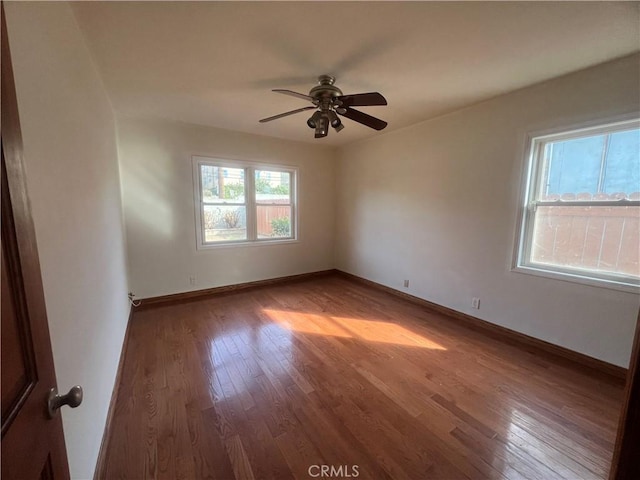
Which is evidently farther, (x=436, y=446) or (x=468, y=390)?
(x=468, y=390)

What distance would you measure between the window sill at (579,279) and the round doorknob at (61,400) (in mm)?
3261

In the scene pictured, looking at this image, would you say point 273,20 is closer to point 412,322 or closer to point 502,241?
point 502,241

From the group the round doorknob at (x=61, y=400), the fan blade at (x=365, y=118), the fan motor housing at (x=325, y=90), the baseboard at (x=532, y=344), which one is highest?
the fan motor housing at (x=325, y=90)

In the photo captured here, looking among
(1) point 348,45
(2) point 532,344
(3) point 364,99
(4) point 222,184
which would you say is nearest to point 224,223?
(4) point 222,184

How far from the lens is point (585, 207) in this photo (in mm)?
2258

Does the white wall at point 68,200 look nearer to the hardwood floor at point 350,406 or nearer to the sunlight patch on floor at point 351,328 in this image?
the hardwood floor at point 350,406

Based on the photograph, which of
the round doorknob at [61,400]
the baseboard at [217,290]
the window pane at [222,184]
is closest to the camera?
the round doorknob at [61,400]

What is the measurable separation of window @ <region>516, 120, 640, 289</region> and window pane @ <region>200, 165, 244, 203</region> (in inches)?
143

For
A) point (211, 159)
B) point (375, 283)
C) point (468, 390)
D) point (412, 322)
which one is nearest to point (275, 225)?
point (211, 159)

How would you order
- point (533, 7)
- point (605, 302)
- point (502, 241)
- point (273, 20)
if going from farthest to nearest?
point (502, 241) → point (605, 302) → point (273, 20) → point (533, 7)

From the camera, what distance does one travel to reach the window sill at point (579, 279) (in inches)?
79.7

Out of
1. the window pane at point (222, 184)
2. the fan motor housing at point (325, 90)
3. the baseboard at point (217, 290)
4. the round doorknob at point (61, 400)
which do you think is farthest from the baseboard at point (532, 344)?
the round doorknob at point (61, 400)

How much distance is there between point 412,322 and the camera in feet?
10.1

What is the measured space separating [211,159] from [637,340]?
13.6 ft
